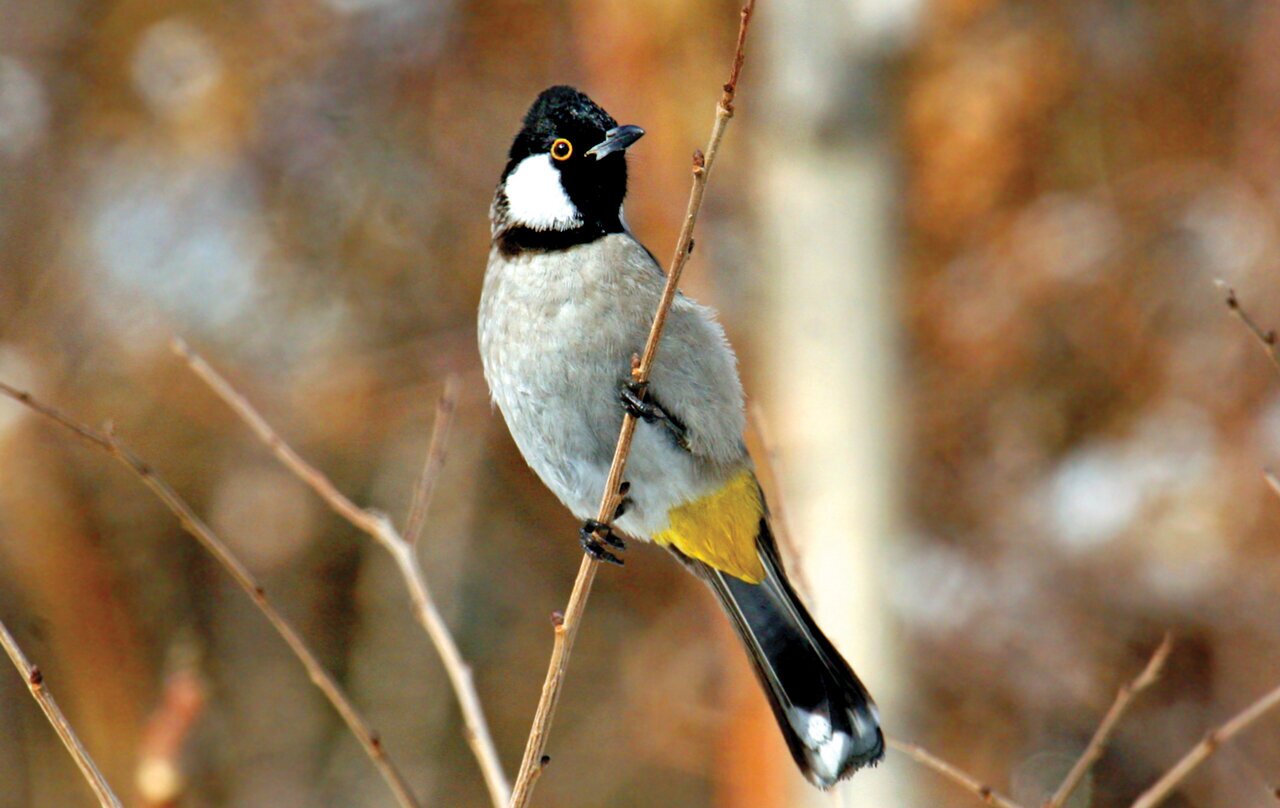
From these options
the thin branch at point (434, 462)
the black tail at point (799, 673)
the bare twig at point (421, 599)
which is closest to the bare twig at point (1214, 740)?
the black tail at point (799, 673)

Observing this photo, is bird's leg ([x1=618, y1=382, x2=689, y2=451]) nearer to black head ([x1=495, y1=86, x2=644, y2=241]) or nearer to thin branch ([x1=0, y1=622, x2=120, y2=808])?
black head ([x1=495, y1=86, x2=644, y2=241])

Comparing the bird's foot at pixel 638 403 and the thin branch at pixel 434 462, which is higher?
the thin branch at pixel 434 462

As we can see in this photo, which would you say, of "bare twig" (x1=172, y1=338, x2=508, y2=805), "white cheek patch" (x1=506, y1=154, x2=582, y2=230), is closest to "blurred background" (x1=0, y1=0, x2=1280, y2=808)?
"white cheek patch" (x1=506, y1=154, x2=582, y2=230)

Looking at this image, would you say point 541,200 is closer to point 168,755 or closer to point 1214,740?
point 168,755

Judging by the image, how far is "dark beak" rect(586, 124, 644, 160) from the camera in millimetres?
2773

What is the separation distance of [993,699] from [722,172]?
3.50m

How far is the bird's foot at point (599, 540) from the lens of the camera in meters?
2.65

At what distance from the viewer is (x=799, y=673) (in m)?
3.07

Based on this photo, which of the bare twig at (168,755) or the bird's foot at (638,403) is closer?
the bird's foot at (638,403)

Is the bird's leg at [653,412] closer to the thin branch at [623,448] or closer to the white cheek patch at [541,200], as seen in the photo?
the thin branch at [623,448]

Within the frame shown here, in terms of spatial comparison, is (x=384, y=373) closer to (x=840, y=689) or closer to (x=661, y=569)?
(x=661, y=569)

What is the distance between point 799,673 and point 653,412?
2.76 ft

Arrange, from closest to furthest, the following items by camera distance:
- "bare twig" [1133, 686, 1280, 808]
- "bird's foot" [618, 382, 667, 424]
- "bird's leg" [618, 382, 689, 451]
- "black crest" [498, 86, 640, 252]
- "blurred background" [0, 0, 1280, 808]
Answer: "bare twig" [1133, 686, 1280, 808] → "bird's foot" [618, 382, 667, 424] → "bird's leg" [618, 382, 689, 451] → "black crest" [498, 86, 640, 252] → "blurred background" [0, 0, 1280, 808]

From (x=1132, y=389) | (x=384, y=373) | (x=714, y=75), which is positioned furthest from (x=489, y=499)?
(x=1132, y=389)
